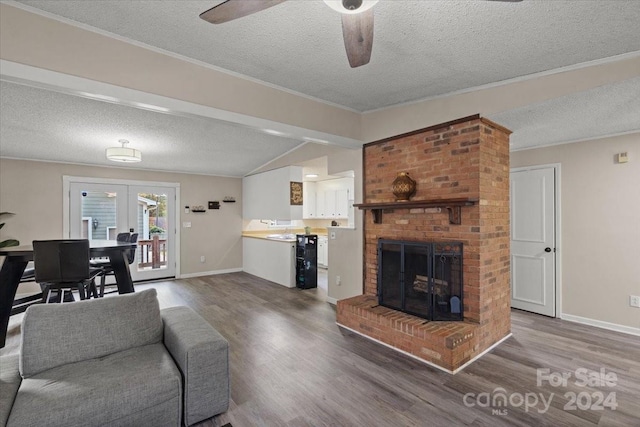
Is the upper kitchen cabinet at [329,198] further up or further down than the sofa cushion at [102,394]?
further up

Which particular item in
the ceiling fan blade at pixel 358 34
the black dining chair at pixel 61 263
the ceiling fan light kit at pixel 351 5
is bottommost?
the black dining chair at pixel 61 263

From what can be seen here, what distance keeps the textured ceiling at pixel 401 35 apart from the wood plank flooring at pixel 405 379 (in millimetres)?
2566

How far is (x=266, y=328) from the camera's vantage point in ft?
11.9

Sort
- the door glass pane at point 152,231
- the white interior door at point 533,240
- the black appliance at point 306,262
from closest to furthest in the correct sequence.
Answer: the white interior door at point 533,240 < the black appliance at point 306,262 < the door glass pane at point 152,231

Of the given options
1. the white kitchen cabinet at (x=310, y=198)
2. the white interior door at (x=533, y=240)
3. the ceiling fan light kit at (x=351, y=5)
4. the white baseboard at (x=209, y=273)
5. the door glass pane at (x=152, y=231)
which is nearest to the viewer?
the ceiling fan light kit at (x=351, y=5)

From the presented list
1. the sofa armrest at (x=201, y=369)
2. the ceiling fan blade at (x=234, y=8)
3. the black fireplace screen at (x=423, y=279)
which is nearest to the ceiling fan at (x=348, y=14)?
the ceiling fan blade at (x=234, y=8)

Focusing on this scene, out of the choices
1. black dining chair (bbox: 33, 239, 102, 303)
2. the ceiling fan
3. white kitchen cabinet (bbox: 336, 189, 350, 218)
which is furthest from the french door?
the ceiling fan

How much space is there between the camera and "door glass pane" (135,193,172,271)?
6203 millimetres

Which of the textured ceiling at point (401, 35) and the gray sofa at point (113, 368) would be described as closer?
the gray sofa at point (113, 368)

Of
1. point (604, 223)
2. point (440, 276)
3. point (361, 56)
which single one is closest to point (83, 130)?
point (361, 56)

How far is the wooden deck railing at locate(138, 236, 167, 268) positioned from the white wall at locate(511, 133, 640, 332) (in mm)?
6863

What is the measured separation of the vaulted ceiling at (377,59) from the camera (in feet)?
6.46

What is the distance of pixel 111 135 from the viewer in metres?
4.32

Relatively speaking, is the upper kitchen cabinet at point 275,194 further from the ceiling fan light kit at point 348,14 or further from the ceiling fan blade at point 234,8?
the ceiling fan blade at point 234,8
